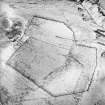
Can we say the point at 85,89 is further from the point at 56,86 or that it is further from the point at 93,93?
the point at 56,86

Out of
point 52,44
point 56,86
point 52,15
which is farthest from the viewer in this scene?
point 52,15

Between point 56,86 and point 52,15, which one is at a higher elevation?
point 52,15

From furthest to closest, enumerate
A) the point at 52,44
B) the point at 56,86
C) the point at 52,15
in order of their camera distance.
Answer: the point at 52,15 < the point at 52,44 < the point at 56,86

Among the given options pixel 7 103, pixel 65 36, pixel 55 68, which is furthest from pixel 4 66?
pixel 65 36

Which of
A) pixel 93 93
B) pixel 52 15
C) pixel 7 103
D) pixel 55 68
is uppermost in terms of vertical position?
pixel 52 15

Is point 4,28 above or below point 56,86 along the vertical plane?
above

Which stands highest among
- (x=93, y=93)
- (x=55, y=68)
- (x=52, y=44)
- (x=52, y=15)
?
(x=52, y=15)

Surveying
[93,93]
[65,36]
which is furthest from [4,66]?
[93,93]

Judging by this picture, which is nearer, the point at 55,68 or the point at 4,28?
the point at 55,68

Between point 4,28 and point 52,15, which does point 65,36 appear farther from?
point 4,28
